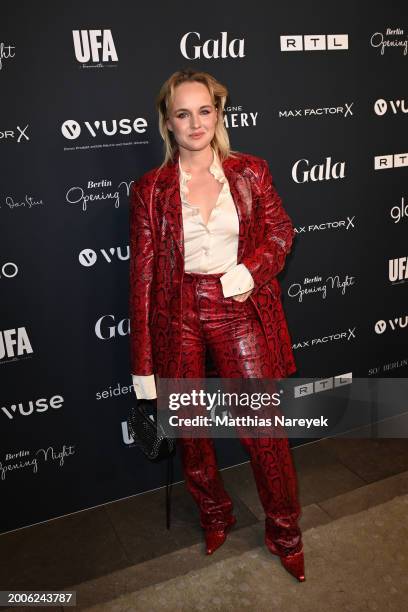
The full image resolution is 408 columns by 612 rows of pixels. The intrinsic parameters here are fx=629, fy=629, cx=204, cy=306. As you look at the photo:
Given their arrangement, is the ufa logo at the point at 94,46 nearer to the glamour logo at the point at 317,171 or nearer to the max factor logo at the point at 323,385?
the glamour logo at the point at 317,171

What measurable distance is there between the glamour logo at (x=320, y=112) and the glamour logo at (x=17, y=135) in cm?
114

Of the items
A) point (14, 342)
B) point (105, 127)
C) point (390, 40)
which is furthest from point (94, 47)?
point (390, 40)

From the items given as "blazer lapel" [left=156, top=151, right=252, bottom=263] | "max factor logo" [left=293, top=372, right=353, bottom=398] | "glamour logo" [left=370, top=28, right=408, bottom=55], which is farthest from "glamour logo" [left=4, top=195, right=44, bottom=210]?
"glamour logo" [left=370, top=28, right=408, bottom=55]

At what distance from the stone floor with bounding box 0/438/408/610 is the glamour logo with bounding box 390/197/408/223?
119 centimetres

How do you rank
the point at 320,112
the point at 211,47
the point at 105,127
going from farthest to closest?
the point at 320,112 → the point at 211,47 → the point at 105,127

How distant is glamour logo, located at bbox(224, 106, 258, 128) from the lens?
2.75 m

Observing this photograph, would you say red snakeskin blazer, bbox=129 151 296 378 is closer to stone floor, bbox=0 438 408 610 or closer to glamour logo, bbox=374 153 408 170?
stone floor, bbox=0 438 408 610

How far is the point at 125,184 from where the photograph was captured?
2.65 metres

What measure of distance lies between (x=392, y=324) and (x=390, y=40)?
1448 millimetres

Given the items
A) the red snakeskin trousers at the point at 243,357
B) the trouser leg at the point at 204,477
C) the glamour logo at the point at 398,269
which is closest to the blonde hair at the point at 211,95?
the red snakeskin trousers at the point at 243,357

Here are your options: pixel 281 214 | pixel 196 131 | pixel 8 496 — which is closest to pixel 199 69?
pixel 196 131

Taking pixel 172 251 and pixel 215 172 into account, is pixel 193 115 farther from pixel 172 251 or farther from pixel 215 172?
pixel 172 251

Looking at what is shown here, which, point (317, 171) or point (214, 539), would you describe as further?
point (317, 171)

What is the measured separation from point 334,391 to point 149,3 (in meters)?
2.11
